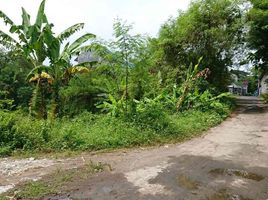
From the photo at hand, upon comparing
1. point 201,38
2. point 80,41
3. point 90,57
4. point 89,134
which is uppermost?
point 201,38

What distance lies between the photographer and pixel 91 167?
22.2 ft

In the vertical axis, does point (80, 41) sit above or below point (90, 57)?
below

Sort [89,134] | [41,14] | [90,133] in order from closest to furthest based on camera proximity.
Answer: [89,134]
[90,133]
[41,14]

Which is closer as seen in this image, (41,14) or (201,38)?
(41,14)

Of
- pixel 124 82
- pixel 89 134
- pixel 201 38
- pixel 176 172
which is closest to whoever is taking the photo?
pixel 176 172

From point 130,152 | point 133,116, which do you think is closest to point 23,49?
point 133,116

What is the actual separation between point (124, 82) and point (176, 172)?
19.2 feet

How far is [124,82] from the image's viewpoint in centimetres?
1190

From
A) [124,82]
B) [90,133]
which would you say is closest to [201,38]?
[124,82]

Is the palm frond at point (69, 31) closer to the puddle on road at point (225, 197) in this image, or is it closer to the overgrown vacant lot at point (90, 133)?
the overgrown vacant lot at point (90, 133)

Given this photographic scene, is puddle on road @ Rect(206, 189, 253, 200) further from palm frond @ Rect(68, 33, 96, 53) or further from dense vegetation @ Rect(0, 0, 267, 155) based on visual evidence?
palm frond @ Rect(68, 33, 96, 53)

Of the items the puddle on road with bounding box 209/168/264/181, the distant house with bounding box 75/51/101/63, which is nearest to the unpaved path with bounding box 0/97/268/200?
the puddle on road with bounding box 209/168/264/181

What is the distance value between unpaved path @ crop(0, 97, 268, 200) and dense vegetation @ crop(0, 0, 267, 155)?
3.56 ft

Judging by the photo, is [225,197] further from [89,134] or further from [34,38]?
[34,38]
